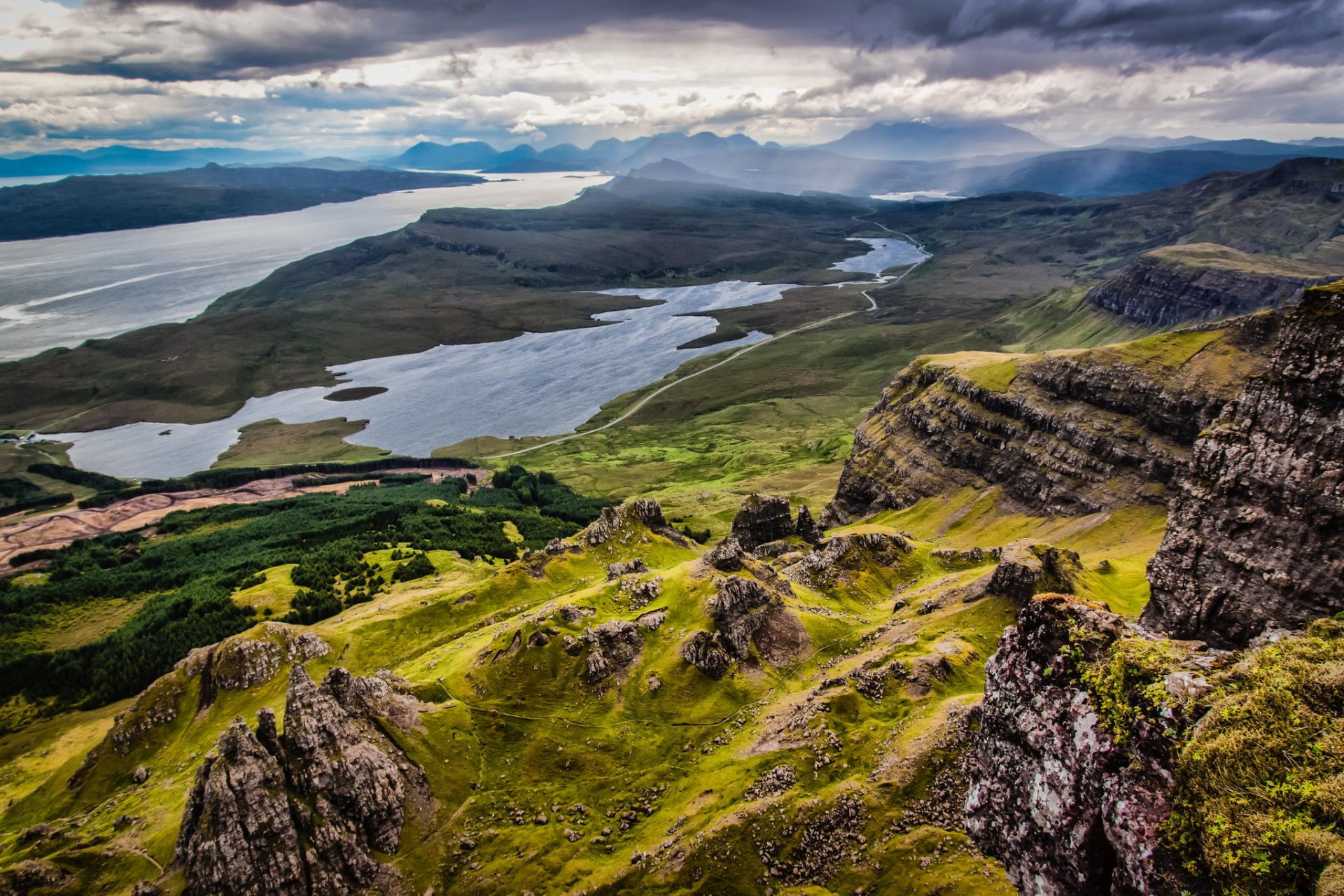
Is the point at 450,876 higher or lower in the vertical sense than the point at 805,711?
lower

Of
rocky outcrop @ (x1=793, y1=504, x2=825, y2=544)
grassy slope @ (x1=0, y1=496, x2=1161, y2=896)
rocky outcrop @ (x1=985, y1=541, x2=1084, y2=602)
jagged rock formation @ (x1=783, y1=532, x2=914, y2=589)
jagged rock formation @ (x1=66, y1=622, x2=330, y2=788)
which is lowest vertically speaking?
rocky outcrop @ (x1=793, y1=504, x2=825, y2=544)

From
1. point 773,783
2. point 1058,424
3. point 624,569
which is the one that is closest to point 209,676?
point 624,569

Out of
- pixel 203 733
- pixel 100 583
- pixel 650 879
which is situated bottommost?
pixel 100 583

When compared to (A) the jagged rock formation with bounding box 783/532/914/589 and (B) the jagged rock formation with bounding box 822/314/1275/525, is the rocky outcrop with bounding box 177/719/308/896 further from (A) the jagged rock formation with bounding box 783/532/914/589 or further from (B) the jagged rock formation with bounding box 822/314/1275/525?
(B) the jagged rock formation with bounding box 822/314/1275/525

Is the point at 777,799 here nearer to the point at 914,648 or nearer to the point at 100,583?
the point at 914,648

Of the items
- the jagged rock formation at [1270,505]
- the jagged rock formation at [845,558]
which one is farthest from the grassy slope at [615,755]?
the jagged rock formation at [1270,505]

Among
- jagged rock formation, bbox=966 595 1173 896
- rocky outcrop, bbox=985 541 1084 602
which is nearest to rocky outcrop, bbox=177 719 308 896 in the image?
jagged rock formation, bbox=966 595 1173 896

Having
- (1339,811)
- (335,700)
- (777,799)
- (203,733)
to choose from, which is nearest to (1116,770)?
(1339,811)
